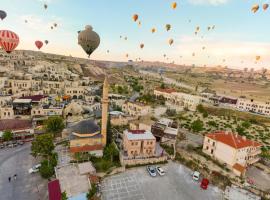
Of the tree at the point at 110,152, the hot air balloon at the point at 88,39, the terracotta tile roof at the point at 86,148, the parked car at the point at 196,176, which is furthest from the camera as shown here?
the hot air balloon at the point at 88,39

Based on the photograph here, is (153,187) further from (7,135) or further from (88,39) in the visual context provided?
(7,135)

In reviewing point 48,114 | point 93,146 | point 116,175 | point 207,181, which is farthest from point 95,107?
point 207,181

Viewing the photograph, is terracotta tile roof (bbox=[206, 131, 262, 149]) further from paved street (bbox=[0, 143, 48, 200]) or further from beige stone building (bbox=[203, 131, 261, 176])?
paved street (bbox=[0, 143, 48, 200])

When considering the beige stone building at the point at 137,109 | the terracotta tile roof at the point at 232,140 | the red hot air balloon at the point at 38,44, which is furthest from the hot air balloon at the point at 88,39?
the terracotta tile roof at the point at 232,140

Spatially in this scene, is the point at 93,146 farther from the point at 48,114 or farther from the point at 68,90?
the point at 68,90

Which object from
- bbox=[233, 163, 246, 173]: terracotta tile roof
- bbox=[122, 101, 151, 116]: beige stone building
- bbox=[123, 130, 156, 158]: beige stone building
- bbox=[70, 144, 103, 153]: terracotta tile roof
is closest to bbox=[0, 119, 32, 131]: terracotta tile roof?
Answer: bbox=[70, 144, 103, 153]: terracotta tile roof

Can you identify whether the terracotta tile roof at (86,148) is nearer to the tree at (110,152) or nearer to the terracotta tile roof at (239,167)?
the tree at (110,152)
